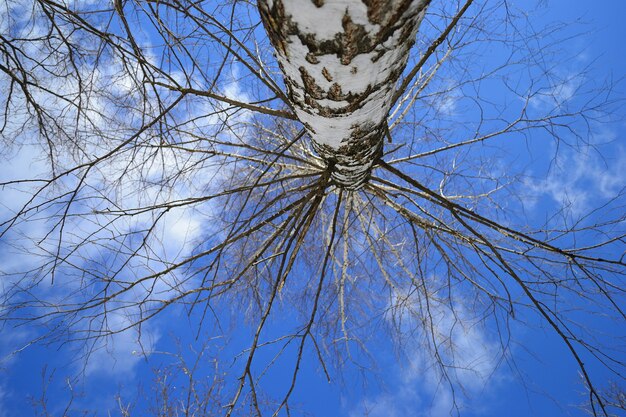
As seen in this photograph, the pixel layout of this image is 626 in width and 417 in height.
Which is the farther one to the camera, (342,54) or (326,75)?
(326,75)

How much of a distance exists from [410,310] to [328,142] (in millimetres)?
1702

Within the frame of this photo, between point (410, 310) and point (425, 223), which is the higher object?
point (425, 223)

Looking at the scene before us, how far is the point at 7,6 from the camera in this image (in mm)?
2361

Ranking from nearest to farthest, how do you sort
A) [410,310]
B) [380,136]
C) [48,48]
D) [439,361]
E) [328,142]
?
1. [328,142]
2. [380,136]
3. [439,361]
4. [48,48]
5. [410,310]

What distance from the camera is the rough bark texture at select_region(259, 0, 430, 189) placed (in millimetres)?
753

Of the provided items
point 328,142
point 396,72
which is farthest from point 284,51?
point 328,142

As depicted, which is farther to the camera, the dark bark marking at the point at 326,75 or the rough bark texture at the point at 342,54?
the dark bark marking at the point at 326,75

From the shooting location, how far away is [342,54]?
849 millimetres

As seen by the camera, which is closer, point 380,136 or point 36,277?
point 380,136

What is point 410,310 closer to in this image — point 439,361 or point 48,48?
point 439,361

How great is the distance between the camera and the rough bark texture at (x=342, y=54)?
753 mm

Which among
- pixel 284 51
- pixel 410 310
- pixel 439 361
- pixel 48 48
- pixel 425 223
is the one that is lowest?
pixel 439 361

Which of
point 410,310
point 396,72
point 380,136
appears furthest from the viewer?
point 410,310

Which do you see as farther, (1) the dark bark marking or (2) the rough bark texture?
(1) the dark bark marking
